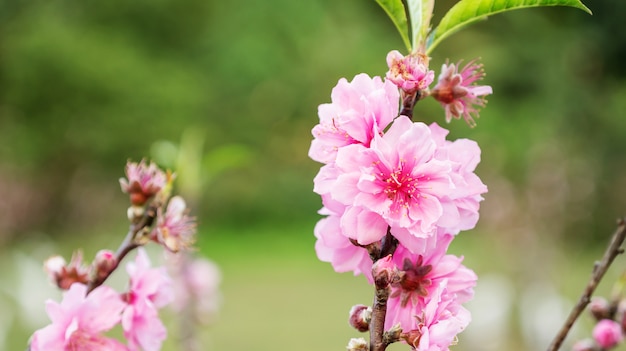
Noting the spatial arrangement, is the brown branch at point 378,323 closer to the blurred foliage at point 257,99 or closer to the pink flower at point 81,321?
the pink flower at point 81,321

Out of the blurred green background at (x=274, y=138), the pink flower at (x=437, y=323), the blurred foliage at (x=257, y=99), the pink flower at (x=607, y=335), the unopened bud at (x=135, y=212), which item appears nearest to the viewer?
the pink flower at (x=437, y=323)

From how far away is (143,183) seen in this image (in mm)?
722

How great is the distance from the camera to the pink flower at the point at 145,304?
0.66 m

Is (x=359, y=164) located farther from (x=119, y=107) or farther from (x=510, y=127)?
(x=119, y=107)

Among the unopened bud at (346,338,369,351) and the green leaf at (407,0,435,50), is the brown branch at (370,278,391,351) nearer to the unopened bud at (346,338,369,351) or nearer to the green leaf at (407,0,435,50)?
the unopened bud at (346,338,369,351)

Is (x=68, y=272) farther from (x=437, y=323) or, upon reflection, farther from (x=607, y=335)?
(x=607, y=335)

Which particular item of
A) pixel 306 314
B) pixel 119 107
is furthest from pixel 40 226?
pixel 306 314

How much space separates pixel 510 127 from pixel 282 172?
597cm

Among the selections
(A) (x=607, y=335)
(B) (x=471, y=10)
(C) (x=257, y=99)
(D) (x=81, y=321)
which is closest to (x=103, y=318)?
(D) (x=81, y=321)

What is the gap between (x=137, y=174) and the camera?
2.38ft

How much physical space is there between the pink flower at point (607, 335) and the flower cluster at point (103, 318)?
46cm

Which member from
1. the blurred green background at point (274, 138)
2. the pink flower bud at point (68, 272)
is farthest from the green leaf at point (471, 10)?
the blurred green background at point (274, 138)

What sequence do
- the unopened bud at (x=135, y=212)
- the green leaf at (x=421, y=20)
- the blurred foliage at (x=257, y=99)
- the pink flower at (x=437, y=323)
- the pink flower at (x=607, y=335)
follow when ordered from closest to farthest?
the pink flower at (x=437, y=323), the green leaf at (x=421, y=20), the unopened bud at (x=135, y=212), the pink flower at (x=607, y=335), the blurred foliage at (x=257, y=99)

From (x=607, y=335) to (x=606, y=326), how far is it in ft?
0.04
